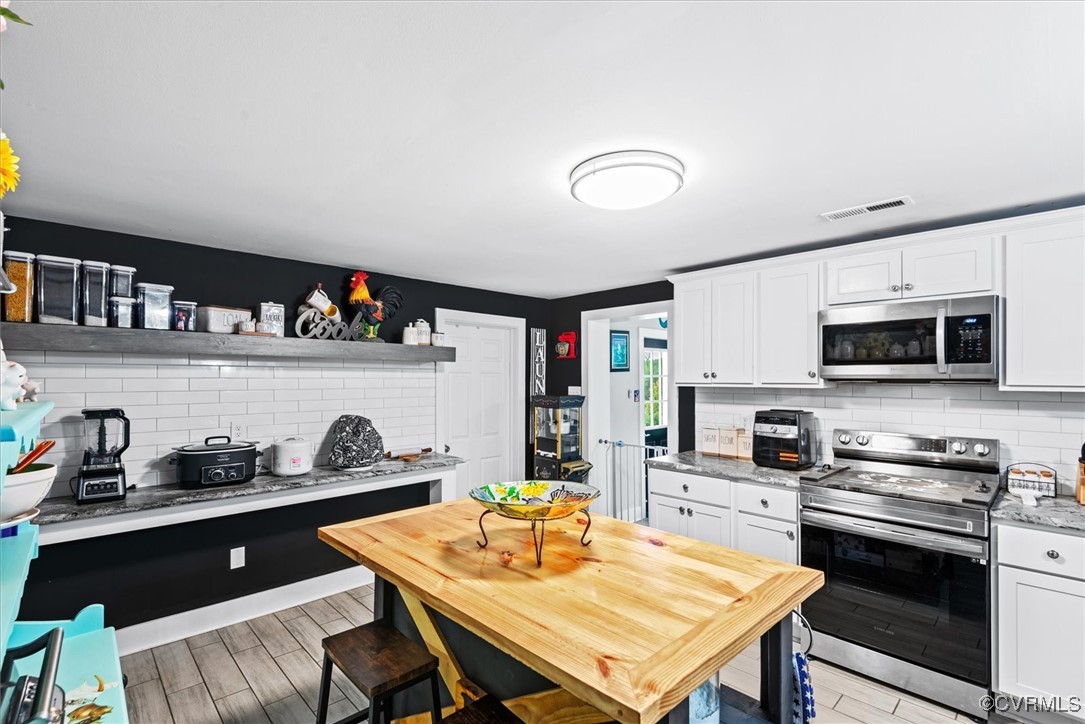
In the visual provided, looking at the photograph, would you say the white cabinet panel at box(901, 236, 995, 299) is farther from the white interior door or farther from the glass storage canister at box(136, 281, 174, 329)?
the glass storage canister at box(136, 281, 174, 329)

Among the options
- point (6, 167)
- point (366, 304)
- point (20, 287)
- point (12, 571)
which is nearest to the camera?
point (6, 167)

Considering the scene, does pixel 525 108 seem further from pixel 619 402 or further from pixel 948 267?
pixel 619 402

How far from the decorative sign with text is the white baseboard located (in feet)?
7.62

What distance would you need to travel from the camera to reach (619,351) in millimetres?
5660

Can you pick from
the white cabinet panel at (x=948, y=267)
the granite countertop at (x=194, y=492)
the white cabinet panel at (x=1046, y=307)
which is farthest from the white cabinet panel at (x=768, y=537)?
the granite countertop at (x=194, y=492)

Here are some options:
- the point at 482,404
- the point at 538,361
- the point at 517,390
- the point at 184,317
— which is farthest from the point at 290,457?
the point at 538,361

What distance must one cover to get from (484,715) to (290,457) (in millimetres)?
2466

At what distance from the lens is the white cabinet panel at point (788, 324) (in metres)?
3.24

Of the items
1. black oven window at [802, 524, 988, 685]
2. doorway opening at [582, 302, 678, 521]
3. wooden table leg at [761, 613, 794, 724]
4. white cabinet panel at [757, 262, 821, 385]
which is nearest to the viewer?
wooden table leg at [761, 613, 794, 724]

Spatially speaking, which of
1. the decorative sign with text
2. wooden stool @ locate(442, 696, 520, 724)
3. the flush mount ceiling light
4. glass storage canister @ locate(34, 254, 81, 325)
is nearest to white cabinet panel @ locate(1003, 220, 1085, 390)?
the flush mount ceiling light

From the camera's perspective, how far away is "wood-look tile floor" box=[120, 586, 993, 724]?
238 cm

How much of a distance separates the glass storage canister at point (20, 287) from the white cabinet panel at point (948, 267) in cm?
446

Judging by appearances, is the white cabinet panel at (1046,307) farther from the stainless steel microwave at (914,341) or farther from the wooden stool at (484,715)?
the wooden stool at (484,715)

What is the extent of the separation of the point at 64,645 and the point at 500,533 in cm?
134
